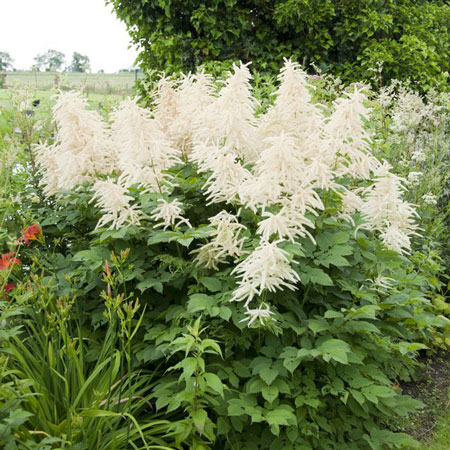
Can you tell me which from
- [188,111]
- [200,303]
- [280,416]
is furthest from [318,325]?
[188,111]

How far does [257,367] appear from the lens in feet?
8.79

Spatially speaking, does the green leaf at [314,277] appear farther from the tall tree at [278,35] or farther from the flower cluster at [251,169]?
the tall tree at [278,35]

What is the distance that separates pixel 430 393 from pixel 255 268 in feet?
8.04

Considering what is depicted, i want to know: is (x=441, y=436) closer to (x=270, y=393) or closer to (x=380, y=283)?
(x=380, y=283)

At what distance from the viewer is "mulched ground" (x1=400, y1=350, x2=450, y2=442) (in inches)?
142

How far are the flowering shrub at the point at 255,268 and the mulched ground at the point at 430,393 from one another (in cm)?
57

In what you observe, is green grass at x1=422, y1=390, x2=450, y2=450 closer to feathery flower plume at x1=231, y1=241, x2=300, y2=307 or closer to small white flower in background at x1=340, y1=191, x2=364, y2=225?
small white flower in background at x1=340, y1=191, x2=364, y2=225

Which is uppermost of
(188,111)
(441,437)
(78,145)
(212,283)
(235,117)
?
(188,111)

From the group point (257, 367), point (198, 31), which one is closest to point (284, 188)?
point (257, 367)

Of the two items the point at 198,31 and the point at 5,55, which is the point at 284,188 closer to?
the point at 198,31

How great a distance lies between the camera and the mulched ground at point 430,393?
361cm

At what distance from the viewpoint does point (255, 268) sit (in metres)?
2.37

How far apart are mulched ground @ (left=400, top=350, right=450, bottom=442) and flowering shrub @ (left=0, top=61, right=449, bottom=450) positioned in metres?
0.57

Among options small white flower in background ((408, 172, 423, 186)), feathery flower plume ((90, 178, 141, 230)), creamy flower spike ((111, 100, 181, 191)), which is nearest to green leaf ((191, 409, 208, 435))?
feathery flower plume ((90, 178, 141, 230))
